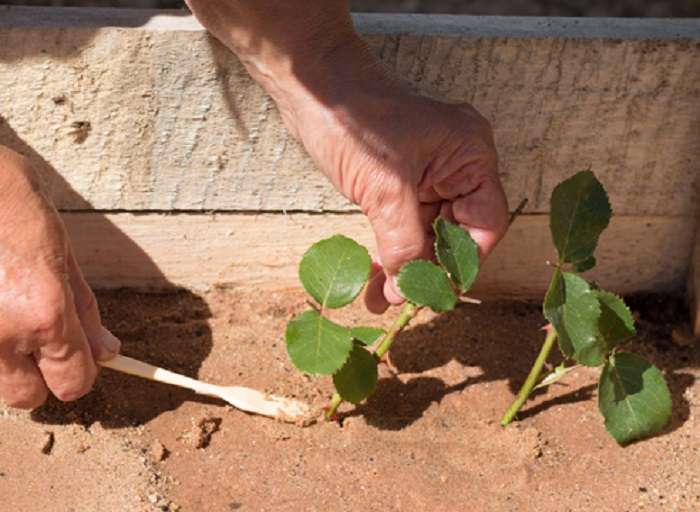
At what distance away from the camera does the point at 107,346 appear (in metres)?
1.89

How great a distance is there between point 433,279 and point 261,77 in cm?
47

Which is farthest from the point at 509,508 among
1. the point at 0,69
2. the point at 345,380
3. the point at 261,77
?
the point at 0,69

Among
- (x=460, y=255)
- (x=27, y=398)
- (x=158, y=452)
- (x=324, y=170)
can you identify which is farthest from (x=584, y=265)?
(x=27, y=398)

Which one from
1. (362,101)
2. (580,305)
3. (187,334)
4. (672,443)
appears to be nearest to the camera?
(580,305)

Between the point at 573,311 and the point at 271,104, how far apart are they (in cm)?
64

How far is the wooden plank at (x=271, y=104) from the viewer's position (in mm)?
1946

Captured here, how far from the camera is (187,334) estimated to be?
2146 millimetres

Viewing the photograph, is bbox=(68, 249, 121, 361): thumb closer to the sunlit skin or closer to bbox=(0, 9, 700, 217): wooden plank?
the sunlit skin

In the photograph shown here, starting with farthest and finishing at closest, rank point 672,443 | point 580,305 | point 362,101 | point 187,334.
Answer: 1. point 187,334
2. point 672,443
3. point 362,101
4. point 580,305

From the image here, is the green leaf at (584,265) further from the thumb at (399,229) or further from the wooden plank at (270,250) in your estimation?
the wooden plank at (270,250)

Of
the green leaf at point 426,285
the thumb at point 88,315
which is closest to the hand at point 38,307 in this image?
the thumb at point 88,315

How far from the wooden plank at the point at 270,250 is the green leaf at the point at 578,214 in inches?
16.1

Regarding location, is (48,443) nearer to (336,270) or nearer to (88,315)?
(88,315)

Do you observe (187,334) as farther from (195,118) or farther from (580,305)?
(580,305)
